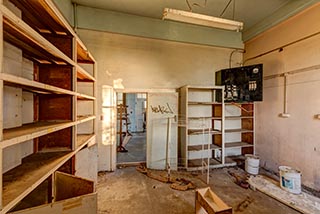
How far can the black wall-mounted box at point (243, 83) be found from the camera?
12.8 ft

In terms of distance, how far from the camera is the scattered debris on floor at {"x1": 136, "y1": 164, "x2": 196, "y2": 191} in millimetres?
3143

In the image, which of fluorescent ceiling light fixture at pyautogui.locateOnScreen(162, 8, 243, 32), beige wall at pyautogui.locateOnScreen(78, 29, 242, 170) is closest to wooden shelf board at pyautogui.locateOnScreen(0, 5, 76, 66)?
fluorescent ceiling light fixture at pyautogui.locateOnScreen(162, 8, 243, 32)

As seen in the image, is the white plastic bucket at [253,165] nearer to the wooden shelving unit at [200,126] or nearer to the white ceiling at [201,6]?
the wooden shelving unit at [200,126]

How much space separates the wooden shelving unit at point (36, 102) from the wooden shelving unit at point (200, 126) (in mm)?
2376

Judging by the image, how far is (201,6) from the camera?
3.68 meters

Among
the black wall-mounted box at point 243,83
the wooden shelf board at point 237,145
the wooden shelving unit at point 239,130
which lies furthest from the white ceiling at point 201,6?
the wooden shelf board at point 237,145

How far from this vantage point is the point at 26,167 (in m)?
1.58

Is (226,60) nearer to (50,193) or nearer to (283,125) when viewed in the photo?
(283,125)

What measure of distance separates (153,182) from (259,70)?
3.21 meters

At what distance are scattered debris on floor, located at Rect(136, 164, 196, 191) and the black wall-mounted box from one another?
2171 millimetres

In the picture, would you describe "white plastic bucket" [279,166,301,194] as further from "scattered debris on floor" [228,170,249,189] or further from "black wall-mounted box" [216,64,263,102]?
"black wall-mounted box" [216,64,263,102]

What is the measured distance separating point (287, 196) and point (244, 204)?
0.80 m

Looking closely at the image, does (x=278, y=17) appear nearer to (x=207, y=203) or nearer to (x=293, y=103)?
(x=293, y=103)

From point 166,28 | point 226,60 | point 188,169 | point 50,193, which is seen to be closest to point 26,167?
point 50,193
